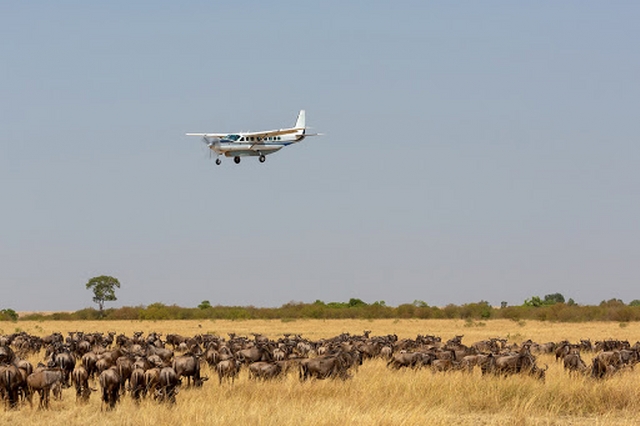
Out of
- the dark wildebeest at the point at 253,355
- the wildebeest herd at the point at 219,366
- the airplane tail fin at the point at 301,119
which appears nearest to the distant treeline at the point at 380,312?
the airplane tail fin at the point at 301,119

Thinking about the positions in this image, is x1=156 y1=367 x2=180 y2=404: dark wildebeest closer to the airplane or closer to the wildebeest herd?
the wildebeest herd

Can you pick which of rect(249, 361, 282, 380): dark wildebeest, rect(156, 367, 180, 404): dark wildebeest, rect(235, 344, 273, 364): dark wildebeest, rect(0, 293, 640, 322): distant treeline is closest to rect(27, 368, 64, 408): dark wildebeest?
rect(156, 367, 180, 404): dark wildebeest

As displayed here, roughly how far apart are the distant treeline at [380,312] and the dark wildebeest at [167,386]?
66.2 meters

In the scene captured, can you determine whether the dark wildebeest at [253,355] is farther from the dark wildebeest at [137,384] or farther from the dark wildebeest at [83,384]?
the dark wildebeest at [137,384]

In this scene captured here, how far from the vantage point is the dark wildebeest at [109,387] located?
64.0 ft

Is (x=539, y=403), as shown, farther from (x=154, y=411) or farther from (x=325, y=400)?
(x=154, y=411)

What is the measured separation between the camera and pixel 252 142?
221ft

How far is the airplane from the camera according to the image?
6550 cm

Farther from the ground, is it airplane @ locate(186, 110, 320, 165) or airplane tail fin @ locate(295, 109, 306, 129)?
airplane tail fin @ locate(295, 109, 306, 129)

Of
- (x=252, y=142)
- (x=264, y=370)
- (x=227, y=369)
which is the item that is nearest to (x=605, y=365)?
(x=264, y=370)

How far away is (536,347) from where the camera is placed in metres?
36.1

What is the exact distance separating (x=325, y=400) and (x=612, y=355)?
10139 mm

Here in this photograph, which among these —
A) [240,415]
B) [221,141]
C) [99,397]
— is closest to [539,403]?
[240,415]

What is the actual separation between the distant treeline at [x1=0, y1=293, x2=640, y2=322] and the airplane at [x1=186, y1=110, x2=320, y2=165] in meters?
22.3
